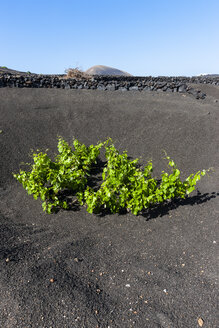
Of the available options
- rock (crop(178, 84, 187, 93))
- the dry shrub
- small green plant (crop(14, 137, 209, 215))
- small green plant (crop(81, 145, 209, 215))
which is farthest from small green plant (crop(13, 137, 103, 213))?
the dry shrub

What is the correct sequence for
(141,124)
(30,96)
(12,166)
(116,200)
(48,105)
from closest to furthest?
(116,200)
(12,166)
(141,124)
(48,105)
(30,96)

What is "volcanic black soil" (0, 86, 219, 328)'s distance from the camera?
2809 mm

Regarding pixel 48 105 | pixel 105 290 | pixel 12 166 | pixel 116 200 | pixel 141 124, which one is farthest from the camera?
pixel 48 105

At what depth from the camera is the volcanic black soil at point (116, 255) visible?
2.81 meters

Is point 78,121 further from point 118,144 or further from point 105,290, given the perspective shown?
point 105,290

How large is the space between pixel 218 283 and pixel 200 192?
236 cm

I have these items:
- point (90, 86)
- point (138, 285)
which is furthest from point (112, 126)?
point (138, 285)

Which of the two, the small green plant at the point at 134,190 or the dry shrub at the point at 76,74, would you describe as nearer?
the small green plant at the point at 134,190

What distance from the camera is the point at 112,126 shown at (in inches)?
334

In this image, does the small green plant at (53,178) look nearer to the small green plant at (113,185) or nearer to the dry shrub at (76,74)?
the small green plant at (113,185)

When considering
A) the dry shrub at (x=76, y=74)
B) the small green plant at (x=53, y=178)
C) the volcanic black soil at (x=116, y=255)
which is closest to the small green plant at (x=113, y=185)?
the small green plant at (x=53, y=178)

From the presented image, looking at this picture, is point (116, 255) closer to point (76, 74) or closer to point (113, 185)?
point (113, 185)

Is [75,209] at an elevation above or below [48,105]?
below

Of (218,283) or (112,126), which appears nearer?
(218,283)
